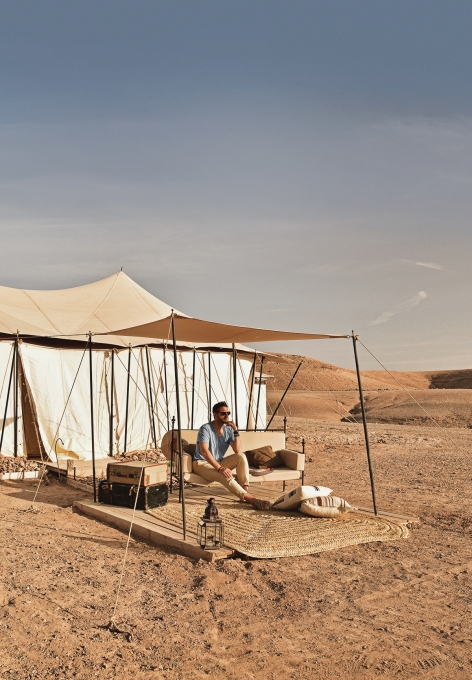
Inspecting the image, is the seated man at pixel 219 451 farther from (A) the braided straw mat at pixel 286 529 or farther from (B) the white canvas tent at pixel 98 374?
(B) the white canvas tent at pixel 98 374

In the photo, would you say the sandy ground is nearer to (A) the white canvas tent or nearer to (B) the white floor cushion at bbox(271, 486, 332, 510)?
(B) the white floor cushion at bbox(271, 486, 332, 510)

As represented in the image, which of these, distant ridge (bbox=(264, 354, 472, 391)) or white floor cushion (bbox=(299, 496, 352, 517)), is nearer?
white floor cushion (bbox=(299, 496, 352, 517))

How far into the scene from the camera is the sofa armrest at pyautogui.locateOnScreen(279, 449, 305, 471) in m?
7.00

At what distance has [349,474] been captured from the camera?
30.4ft

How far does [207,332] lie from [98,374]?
4.72 meters

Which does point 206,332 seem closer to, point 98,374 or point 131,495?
point 131,495

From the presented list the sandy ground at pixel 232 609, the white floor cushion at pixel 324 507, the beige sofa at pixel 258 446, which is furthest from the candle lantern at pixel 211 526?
the beige sofa at pixel 258 446

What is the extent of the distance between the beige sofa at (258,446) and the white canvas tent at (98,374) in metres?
2.26

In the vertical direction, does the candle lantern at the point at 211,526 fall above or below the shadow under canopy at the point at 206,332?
below

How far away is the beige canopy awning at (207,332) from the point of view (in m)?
6.43

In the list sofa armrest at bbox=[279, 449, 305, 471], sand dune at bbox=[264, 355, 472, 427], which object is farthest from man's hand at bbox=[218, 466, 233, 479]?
sand dune at bbox=[264, 355, 472, 427]

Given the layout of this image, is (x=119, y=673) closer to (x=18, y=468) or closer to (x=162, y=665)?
(x=162, y=665)

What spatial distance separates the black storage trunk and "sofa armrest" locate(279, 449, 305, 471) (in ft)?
5.14

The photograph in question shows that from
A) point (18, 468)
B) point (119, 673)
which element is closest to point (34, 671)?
point (119, 673)
